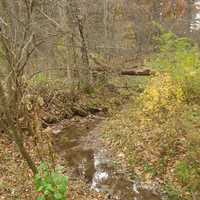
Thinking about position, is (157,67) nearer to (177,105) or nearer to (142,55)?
(177,105)

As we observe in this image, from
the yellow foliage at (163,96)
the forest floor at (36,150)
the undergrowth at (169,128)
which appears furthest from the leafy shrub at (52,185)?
the yellow foliage at (163,96)

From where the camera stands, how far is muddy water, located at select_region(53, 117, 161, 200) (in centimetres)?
896

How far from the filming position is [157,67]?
45.4 ft

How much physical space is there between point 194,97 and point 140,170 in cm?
373

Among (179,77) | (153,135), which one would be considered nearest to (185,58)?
(179,77)

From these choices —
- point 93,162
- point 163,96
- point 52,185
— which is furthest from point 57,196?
point 163,96

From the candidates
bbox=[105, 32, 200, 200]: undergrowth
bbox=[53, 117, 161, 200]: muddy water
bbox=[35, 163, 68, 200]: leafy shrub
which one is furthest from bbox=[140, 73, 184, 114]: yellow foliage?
bbox=[35, 163, 68, 200]: leafy shrub

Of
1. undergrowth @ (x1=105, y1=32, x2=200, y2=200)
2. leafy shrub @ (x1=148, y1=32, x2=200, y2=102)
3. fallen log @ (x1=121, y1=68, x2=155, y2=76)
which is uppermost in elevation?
leafy shrub @ (x1=148, y1=32, x2=200, y2=102)

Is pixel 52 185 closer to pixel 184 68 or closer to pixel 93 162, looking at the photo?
pixel 93 162

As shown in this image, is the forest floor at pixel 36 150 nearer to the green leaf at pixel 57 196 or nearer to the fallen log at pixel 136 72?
the fallen log at pixel 136 72

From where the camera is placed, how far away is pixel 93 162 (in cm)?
1088

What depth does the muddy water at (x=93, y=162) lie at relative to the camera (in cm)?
896

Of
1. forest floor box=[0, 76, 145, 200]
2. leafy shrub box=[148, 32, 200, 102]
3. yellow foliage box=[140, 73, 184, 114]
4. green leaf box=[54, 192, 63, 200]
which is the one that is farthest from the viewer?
leafy shrub box=[148, 32, 200, 102]

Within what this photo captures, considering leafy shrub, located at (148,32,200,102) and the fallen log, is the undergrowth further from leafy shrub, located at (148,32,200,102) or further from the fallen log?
the fallen log
